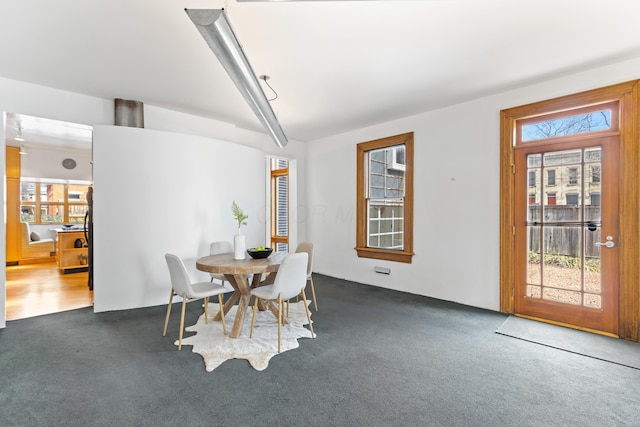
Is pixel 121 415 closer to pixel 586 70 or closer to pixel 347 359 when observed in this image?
pixel 347 359

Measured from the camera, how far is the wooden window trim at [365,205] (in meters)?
4.84

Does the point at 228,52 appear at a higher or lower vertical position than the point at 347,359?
higher

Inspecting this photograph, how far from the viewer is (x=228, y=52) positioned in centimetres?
209

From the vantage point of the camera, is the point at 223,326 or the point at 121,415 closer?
the point at 121,415

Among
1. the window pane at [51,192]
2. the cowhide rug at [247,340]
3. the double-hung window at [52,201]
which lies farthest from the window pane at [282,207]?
the window pane at [51,192]

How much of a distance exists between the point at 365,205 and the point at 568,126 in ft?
10.0

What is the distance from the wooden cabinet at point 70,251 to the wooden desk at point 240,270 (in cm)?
501

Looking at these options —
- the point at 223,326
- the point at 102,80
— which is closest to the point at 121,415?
the point at 223,326

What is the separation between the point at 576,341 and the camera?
2.99 metres

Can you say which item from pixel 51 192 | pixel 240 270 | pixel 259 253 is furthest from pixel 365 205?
pixel 51 192

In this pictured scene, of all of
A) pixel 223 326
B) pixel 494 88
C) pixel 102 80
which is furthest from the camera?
pixel 494 88

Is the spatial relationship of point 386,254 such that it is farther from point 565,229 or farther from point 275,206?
point 275,206

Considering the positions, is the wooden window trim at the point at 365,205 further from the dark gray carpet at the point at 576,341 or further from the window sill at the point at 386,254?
the dark gray carpet at the point at 576,341

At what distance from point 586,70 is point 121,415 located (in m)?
5.24
